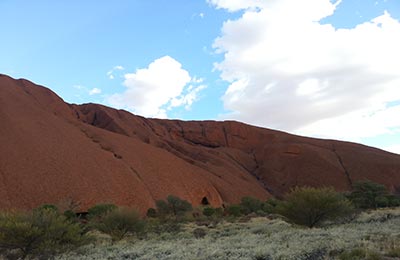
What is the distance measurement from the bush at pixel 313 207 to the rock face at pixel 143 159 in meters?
23.5

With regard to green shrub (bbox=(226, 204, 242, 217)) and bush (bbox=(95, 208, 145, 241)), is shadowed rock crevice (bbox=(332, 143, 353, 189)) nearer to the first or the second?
green shrub (bbox=(226, 204, 242, 217))

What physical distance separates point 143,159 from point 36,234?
38.0 metres

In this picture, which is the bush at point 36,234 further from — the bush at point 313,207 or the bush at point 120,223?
the bush at point 313,207

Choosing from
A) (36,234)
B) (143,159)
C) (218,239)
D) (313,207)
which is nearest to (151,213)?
(143,159)

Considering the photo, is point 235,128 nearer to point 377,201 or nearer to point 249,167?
point 249,167

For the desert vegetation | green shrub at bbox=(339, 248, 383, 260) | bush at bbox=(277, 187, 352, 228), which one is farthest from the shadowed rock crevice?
green shrub at bbox=(339, 248, 383, 260)

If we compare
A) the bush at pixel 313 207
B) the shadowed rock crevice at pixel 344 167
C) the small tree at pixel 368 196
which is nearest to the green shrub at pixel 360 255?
the bush at pixel 313 207

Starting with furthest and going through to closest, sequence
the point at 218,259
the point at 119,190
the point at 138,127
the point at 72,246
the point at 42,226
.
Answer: the point at 138,127
the point at 119,190
the point at 72,246
the point at 42,226
the point at 218,259

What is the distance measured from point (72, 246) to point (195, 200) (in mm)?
36237

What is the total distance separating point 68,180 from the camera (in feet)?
130

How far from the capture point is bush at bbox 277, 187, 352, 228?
68.3ft

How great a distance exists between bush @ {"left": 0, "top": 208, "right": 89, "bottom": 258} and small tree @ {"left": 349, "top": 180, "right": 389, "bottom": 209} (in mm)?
35386

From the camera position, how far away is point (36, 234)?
49.6 ft

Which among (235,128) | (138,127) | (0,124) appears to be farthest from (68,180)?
(235,128)
